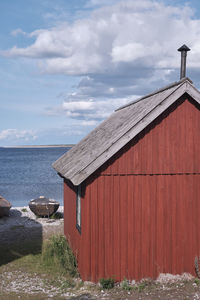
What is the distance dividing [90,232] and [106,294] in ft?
5.55

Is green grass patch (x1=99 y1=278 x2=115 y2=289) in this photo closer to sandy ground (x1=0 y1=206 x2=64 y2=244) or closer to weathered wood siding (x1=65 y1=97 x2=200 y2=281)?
weathered wood siding (x1=65 y1=97 x2=200 y2=281)

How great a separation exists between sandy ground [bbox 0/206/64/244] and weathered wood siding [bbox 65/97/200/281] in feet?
23.1

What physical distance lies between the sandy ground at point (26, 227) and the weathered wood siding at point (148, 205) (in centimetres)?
705

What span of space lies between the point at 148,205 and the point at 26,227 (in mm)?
10725

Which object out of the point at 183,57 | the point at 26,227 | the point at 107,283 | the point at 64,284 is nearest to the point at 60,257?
the point at 64,284

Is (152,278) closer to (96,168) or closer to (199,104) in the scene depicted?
(96,168)

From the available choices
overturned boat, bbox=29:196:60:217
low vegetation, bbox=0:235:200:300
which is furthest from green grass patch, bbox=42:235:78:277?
overturned boat, bbox=29:196:60:217

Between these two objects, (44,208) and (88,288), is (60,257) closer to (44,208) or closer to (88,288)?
(88,288)

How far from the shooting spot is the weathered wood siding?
1003cm

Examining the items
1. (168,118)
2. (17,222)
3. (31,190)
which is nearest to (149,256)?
(168,118)

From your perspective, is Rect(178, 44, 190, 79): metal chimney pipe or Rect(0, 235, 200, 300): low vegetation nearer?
Rect(0, 235, 200, 300): low vegetation

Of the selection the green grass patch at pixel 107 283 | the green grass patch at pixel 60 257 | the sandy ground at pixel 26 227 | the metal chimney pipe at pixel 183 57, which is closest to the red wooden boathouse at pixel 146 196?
the green grass patch at pixel 107 283

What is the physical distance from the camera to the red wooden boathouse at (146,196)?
1000cm

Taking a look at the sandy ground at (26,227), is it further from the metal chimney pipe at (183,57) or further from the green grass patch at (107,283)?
the metal chimney pipe at (183,57)
